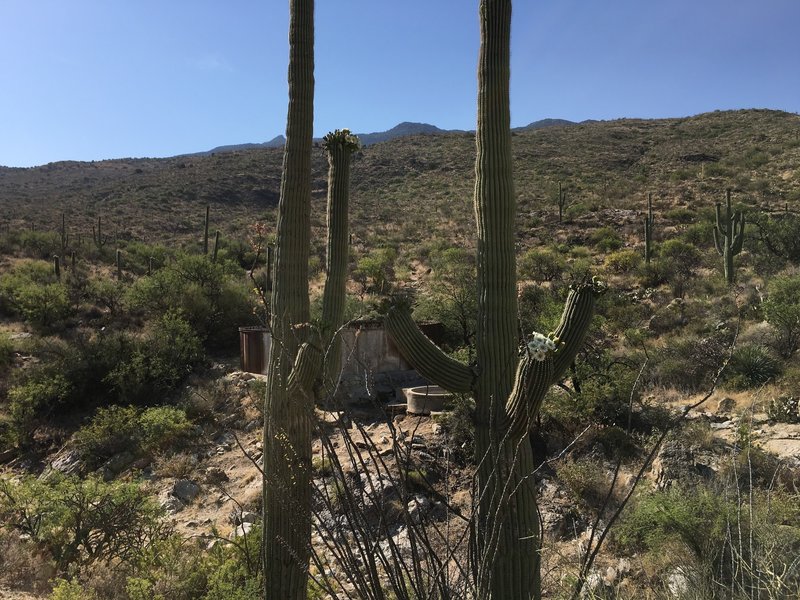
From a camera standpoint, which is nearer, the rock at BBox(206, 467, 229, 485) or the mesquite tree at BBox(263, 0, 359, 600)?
the mesquite tree at BBox(263, 0, 359, 600)

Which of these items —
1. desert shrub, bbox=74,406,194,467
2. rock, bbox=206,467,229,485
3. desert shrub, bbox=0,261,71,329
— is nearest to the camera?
rock, bbox=206,467,229,485

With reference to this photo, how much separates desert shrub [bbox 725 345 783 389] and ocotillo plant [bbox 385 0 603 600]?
7.37 meters

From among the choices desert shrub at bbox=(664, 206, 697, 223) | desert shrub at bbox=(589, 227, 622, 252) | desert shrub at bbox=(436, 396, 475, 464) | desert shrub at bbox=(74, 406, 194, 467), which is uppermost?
desert shrub at bbox=(664, 206, 697, 223)

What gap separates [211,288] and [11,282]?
6.71m

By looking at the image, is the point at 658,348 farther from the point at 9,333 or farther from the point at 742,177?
the point at 742,177

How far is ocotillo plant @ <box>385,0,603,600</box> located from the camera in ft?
12.6

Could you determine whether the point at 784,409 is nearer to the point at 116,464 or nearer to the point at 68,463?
the point at 116,464

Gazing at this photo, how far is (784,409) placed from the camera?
332 inches

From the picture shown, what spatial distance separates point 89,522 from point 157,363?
713 cm

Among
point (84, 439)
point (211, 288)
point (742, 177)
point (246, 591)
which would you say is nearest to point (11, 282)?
point (211, 288)

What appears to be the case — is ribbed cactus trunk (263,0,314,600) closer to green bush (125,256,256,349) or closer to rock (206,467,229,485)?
rock (206,467,229,485)

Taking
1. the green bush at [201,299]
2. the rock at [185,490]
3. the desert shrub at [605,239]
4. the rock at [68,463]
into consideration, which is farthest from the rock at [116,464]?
the desert shrub at [605,239]

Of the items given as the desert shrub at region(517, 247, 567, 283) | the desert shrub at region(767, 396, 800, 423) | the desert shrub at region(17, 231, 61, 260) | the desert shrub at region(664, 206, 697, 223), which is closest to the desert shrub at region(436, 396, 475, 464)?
the desert shrub at region(767, 396, 800, 423)

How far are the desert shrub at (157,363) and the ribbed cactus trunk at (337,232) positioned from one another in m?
8.82
